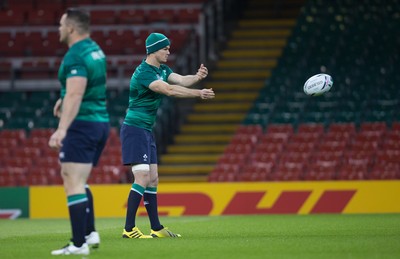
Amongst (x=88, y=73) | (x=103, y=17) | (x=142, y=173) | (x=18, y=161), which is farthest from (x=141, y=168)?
(x=103, y=17)

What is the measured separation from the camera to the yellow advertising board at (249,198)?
1805 centimetres

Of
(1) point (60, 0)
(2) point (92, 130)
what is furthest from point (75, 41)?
(1) point (60, 0)

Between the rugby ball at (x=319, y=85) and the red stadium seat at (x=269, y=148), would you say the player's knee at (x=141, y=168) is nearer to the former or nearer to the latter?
the rugby ball at (x=319, y=85)

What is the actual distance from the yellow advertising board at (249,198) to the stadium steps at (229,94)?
2407mm

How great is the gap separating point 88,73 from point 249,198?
10402 mm

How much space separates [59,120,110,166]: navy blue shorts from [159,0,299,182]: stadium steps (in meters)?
12.6


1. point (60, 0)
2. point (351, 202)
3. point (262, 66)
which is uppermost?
point (60, 0)

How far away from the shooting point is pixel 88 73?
8.39 metres

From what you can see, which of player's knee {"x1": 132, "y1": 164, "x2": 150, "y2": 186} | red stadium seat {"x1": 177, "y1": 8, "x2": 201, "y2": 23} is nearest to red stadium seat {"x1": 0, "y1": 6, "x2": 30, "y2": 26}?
red stadium seat {"x1": 177, "y1": 8, "x2": 201, "y2": 23}

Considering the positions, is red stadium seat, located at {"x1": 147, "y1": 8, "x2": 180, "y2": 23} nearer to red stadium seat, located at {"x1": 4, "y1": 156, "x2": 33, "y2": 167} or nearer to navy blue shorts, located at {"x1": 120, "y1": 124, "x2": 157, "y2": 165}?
red stadium seat, located at {"x1": 4, "y1": 156, "x2": 33, "y2": 167}

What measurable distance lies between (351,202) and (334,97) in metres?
4.85

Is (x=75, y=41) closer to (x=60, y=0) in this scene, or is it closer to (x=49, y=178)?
(x=49, y=178)

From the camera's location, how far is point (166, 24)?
2545 centimetres

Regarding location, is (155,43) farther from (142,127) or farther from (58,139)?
(58,139)
